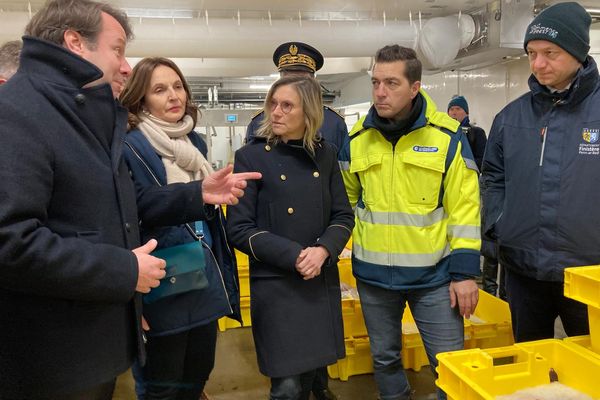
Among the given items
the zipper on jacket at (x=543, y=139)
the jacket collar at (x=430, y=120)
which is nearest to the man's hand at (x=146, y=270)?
the jacket collar at (x=430, y=120)

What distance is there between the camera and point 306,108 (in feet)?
5.45

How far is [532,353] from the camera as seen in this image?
4.05ft

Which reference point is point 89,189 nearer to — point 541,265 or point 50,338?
point 50,338

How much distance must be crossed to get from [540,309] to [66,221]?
1629 mm

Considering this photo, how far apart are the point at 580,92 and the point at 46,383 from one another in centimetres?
180

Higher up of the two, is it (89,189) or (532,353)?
(89,189)

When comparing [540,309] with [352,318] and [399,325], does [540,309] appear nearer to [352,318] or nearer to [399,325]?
[399,325]

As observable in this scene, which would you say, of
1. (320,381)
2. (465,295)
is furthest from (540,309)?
(320,381)

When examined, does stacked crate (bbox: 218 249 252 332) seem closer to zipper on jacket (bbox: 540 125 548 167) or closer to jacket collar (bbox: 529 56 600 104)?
zipper on jacket (bbox: 540 125 548 167)

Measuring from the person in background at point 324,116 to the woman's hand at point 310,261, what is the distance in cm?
78

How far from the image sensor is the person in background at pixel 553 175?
1486mm

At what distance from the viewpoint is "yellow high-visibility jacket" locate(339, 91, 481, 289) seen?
166 cm

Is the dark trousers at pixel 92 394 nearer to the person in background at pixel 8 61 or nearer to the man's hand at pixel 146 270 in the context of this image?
the man's hand at pixel 146 270

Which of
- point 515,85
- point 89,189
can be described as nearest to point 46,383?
point 89,189
